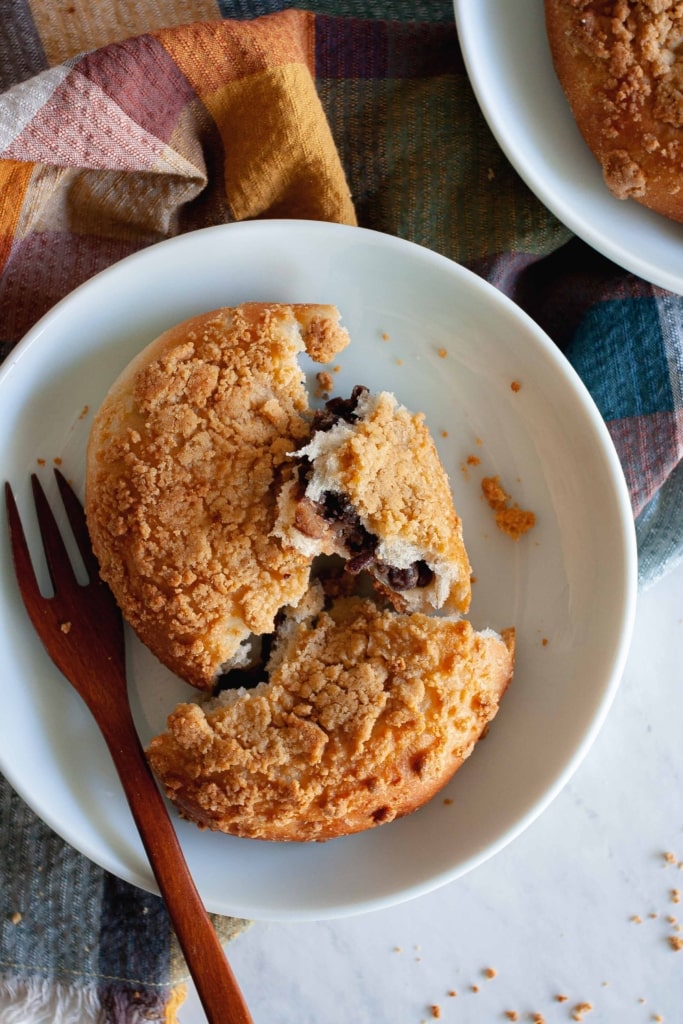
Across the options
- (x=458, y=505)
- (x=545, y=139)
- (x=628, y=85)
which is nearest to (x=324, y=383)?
(x=458, y=505)

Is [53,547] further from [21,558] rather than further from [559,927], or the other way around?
[559,927]

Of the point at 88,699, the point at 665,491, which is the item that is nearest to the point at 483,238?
the point at 665,491

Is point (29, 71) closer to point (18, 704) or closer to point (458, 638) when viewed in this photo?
point (18, 704)

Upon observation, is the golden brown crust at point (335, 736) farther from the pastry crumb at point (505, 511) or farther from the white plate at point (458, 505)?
the pastry crumb at point (505, 511)

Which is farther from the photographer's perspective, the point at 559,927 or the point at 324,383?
the point at 559,927

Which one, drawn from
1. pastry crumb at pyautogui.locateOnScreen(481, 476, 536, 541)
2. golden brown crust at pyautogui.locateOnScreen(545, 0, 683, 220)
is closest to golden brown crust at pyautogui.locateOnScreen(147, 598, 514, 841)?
pastry crumb at pyautogui.locateOnScreen(481, 476, 536, 541)

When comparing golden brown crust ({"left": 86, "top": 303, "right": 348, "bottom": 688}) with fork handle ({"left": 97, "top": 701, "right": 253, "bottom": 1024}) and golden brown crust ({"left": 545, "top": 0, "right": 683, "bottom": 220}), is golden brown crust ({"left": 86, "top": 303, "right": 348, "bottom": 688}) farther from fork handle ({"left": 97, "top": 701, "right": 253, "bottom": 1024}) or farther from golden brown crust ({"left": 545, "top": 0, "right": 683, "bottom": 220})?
golden brown crust ({"left": 545, "top": 0, "right": 683, "bottom": 220})

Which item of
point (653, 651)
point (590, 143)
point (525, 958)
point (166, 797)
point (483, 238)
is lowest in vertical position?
point (525, 958)
